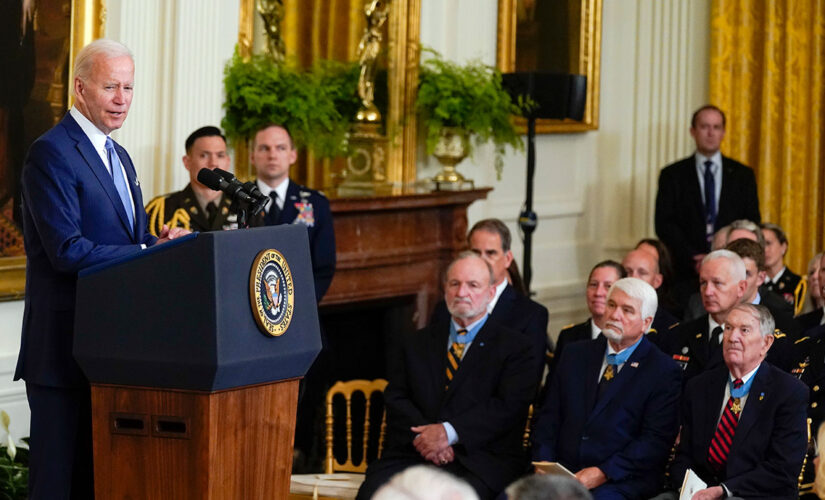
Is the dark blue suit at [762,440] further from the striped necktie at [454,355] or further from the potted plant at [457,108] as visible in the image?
the potted plant at [457,108]

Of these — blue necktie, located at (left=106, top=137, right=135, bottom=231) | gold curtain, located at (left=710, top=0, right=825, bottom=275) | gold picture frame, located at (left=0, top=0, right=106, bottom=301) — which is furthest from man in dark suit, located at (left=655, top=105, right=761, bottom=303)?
blue necktie, located at (left=106, top=137, right=135, bottom=231)

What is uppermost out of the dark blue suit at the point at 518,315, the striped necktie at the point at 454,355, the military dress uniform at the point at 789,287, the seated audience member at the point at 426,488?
the seated audience member at the point at 426,488

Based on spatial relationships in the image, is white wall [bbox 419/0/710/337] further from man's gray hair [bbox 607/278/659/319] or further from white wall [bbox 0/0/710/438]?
man's gray hair [bbox 607/278/659/319]

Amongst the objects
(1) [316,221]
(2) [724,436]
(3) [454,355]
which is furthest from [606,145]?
(2) [724,436]

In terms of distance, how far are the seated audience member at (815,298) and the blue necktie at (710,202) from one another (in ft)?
5.15

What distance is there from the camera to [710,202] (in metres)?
7.91

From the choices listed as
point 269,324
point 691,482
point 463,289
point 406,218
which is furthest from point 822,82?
point 269,324

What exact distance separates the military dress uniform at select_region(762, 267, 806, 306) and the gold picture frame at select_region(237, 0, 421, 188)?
2.04 meters

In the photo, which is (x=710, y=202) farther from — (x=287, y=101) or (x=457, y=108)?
(x=287, y=101)

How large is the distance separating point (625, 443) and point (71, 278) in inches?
93.0

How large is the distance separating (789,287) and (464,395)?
250 centimetres

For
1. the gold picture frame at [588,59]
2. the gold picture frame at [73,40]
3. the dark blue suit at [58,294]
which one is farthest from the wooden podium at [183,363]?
the gold picture frame at [588,59]

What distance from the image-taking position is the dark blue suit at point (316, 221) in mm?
5305

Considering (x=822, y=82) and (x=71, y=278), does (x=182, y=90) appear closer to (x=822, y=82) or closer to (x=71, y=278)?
(x=71, y=278)
